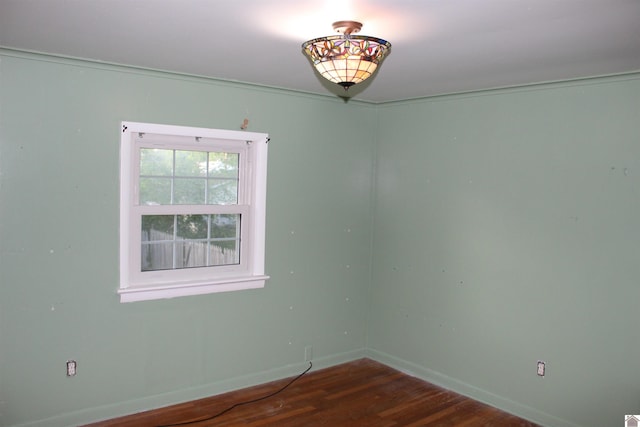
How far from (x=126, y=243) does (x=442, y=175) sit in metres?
2.61

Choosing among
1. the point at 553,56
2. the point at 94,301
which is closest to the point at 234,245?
the point at 94,301

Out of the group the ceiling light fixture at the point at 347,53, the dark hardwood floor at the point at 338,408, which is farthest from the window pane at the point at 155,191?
the ceiling light fixture at the point at 347,53

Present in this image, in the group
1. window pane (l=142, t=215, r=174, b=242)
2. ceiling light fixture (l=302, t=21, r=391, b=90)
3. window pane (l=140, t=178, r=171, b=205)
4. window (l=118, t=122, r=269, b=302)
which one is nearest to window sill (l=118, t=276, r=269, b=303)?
window (l=118, t=122, r=269, b=302)

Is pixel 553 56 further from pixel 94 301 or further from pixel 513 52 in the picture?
pixel 94 301

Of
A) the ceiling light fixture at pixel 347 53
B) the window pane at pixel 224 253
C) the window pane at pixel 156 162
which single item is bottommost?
the window pane at pixel 224 253

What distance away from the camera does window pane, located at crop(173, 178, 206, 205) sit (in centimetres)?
391

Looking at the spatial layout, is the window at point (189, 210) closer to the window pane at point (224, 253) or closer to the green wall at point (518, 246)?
the window pane at point (224, 253)

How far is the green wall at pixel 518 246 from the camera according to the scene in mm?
3404

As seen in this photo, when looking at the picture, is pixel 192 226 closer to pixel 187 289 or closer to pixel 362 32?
pixel 187 289

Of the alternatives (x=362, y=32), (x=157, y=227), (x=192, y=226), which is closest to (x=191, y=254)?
(x=192, y=226)

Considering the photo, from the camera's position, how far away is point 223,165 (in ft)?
13.6

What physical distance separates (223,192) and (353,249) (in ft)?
4.71

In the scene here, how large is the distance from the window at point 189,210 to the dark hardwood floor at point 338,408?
860 mm

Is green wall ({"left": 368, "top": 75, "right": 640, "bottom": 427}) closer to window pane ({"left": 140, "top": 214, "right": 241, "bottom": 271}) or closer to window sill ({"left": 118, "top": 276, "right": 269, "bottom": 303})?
window sill ({"left": 118, "top": 276, "right": 269, "bottom": 303})
